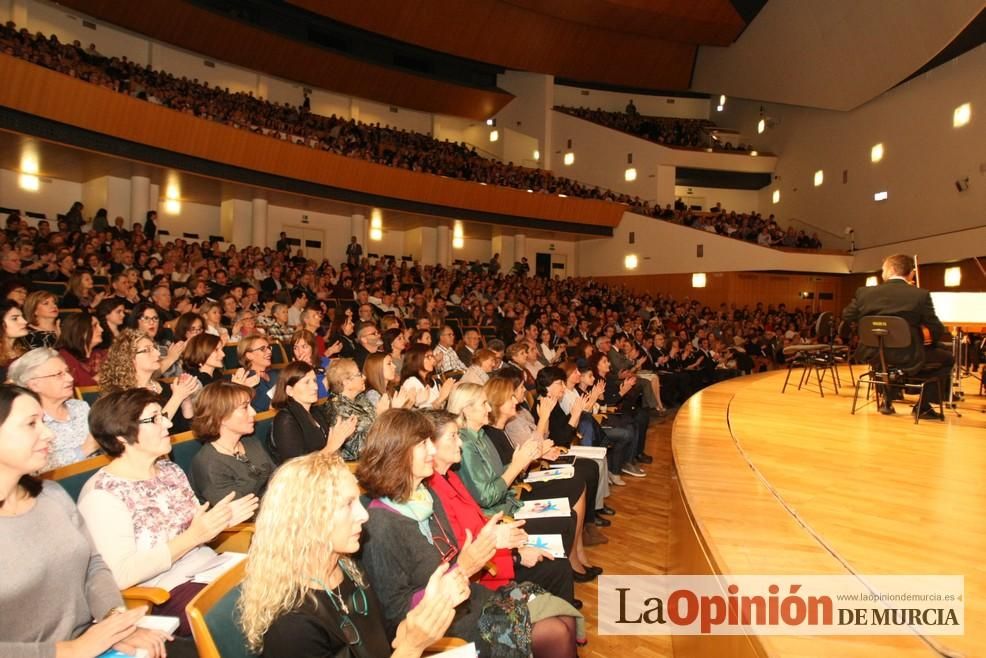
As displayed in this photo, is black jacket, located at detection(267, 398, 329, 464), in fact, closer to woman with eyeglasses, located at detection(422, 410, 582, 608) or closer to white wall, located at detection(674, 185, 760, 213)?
woman with eyeglasses, located at detection(422, 410, 582, 608)

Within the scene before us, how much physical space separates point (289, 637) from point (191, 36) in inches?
Answer: 601

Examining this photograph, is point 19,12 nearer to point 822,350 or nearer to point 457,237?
point 457,237

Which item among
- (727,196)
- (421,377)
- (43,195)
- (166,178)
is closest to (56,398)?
(421,377)

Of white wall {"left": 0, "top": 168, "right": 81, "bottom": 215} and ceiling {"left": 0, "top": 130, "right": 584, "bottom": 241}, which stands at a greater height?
ceiling {"left": 0, "top": 130, "right": 584, "bottom": 241}

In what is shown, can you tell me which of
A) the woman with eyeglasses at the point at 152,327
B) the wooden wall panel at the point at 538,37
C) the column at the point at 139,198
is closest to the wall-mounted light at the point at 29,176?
the column at the point at 139,198

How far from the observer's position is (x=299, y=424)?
9.30ft

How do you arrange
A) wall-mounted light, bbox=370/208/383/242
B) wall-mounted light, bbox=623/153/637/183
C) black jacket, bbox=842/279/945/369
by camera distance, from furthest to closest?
wall-mounted light, bbox=623/153/637/183 → wall-mounted light, bbox=370/208/383/242 → black jacket, bbox=842/279/945/369

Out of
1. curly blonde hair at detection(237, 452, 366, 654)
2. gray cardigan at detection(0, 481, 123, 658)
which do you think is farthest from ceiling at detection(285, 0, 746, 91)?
curly blonde hair at detection(237, 452, 366, 654)

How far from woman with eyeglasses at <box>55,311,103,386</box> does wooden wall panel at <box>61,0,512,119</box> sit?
38.3 ft

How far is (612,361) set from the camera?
278 inches

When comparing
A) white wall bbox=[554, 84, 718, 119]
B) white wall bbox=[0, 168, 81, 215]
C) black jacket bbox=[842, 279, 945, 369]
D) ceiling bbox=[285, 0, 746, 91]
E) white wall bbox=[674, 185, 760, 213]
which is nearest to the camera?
black jacket bbox=[842, 279, 945, 369]

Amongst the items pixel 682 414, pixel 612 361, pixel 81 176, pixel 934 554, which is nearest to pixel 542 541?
pixel 934 554

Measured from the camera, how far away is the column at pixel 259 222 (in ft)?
42.4

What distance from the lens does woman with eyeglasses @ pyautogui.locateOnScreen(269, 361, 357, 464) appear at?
2758 millimetres
